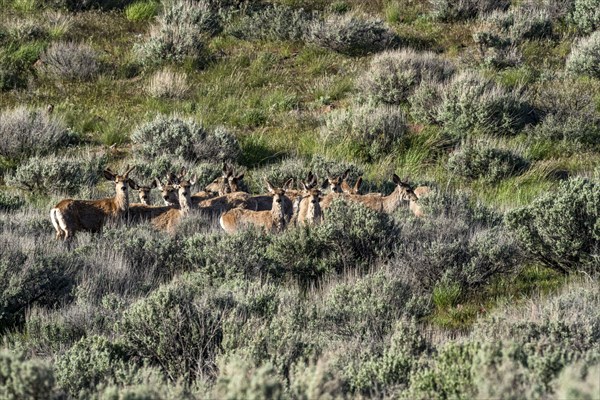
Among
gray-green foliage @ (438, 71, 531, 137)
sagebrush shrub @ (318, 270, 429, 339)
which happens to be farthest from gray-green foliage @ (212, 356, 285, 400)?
gray-green foliage @ (438, 71, 531, 137)

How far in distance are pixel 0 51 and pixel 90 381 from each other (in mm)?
15880

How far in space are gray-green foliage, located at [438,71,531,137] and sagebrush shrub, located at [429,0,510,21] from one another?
5.34 meters

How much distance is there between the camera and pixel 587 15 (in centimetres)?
2342

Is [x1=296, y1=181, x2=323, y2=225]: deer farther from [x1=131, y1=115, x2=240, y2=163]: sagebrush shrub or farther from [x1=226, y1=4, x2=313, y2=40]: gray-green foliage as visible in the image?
[x1=226, y1=4, x2=313, y2=40]: gray-green foliage

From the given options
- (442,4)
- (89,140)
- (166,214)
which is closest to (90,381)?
(166,214)

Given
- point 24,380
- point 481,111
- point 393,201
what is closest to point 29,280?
point 24,380

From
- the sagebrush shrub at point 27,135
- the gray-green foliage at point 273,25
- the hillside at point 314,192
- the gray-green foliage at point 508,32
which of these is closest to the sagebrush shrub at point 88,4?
the hillside at point 314,192

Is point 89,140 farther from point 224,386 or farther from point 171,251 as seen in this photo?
point 224,386

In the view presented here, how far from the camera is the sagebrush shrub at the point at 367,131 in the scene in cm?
1848

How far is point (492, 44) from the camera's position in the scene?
22469 mm

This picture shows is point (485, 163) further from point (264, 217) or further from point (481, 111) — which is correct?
point (264, 217)

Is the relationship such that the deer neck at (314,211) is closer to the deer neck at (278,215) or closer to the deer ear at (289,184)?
the deer neck at (278,215)

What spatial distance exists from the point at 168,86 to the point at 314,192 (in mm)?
8152

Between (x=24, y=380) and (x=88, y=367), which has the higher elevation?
(x=24, y=380)
